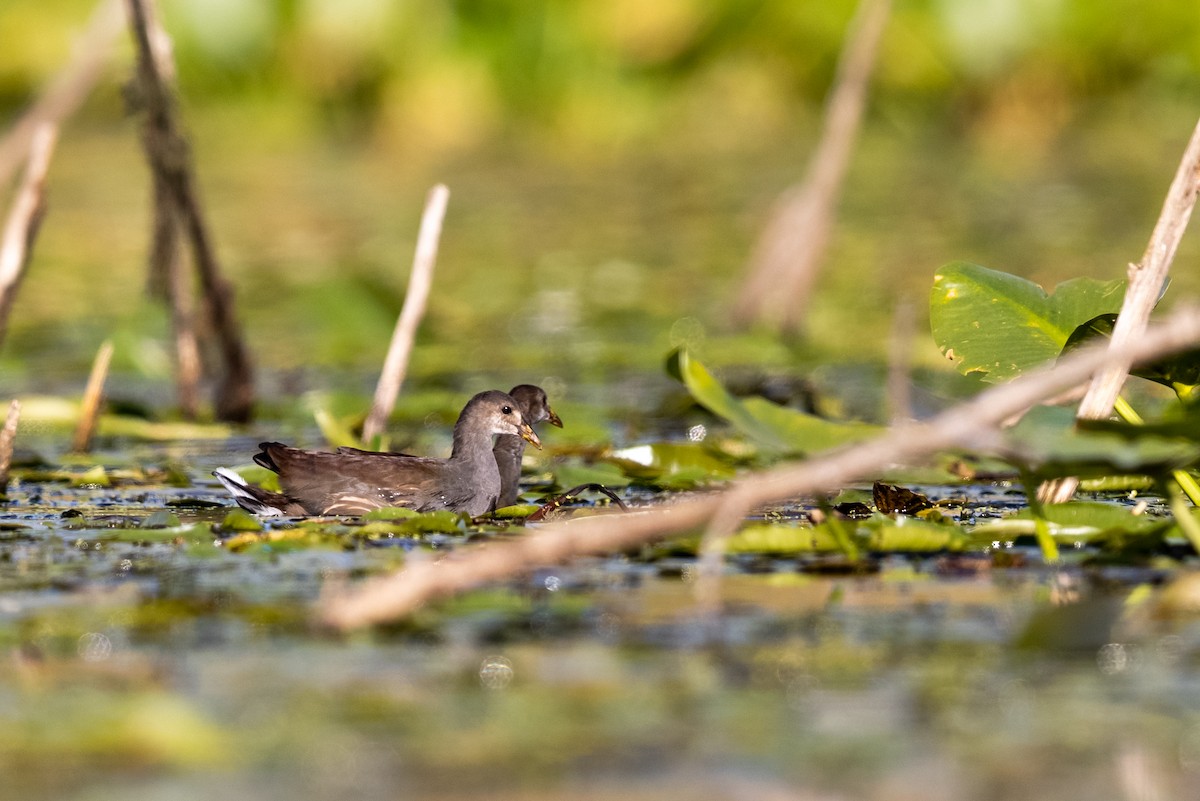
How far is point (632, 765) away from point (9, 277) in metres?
3.58

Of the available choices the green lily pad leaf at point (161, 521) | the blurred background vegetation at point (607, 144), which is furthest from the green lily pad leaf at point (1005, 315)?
the blurred background vegetation at point (607, 144)

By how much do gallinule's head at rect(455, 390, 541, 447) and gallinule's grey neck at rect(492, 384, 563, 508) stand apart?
1.8 inches

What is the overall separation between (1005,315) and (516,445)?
1.50 meters

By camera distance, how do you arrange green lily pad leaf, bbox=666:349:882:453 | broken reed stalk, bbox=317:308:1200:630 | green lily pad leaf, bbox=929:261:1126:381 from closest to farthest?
1. broken reed stalk, bbox=317:308:1200:630
2. green lily pad leaf, bbox=666:349:882:453
3. green lily pad leaf, bbox=929:261:1126:381

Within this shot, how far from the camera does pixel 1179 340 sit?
10.2 feet

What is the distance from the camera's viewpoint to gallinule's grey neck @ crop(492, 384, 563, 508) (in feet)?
16.7

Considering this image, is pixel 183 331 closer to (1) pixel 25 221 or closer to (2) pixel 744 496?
(1) pixel 25 221

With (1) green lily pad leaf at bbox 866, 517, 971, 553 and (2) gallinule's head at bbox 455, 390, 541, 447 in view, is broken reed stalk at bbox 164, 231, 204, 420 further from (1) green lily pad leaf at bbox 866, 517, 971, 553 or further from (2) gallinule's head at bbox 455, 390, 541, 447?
(1) green lily pad leaf at bbox 866, 517, 971, 553

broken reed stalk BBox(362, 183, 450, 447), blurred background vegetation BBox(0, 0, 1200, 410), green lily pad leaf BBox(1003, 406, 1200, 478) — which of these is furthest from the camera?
blurred background vegetation BBox(0, 0, 1200, 410)

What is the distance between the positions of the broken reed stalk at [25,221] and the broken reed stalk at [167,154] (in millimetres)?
439

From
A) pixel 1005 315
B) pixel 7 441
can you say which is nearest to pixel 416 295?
pixel 7 441

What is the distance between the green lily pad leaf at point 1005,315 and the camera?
4.31 m

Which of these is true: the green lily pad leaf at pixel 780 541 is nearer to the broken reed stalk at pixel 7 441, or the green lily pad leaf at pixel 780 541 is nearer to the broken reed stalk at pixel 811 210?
the broken reed stalk at pixel 7 441

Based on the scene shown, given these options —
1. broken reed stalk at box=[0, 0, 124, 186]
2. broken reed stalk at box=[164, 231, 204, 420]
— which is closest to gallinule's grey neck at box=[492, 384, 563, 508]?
broken reed stalk at box=[164, 231, 204, 420]
